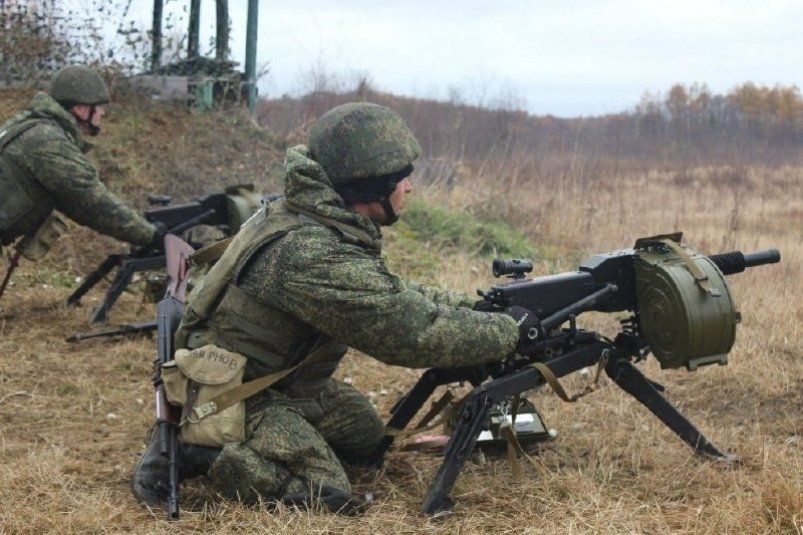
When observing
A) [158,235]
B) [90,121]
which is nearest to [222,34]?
[90,121]

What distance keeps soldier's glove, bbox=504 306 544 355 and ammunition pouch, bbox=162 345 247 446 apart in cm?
115

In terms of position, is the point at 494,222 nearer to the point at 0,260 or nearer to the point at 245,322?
the point at 0,260

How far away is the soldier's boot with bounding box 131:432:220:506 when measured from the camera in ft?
13.2

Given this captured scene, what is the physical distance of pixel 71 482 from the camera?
4289 mm

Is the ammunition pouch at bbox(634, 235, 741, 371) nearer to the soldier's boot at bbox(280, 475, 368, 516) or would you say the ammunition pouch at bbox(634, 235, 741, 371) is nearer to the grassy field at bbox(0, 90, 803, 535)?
the grassy field at bbox(0, 90, 803, 535)

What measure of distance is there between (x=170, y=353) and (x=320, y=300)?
1.02 meters

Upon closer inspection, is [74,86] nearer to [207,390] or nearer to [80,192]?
[80,192]

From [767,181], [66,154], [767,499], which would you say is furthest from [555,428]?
[767,181]

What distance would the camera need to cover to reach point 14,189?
727cm

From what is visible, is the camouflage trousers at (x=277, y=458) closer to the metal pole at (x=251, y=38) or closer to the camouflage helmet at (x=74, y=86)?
the camouflage helmet at (x=74, y=86)

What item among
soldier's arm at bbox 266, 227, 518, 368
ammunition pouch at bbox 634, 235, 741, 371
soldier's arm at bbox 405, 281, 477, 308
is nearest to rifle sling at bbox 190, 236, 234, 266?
soldier's arm at bbox 266, 227, 518, 368

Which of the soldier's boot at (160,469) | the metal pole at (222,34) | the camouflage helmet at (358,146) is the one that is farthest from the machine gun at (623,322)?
the metal pole at (222,34)

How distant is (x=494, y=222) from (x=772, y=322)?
5.67 metres

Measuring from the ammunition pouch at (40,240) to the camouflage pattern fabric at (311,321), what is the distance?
3.85m
